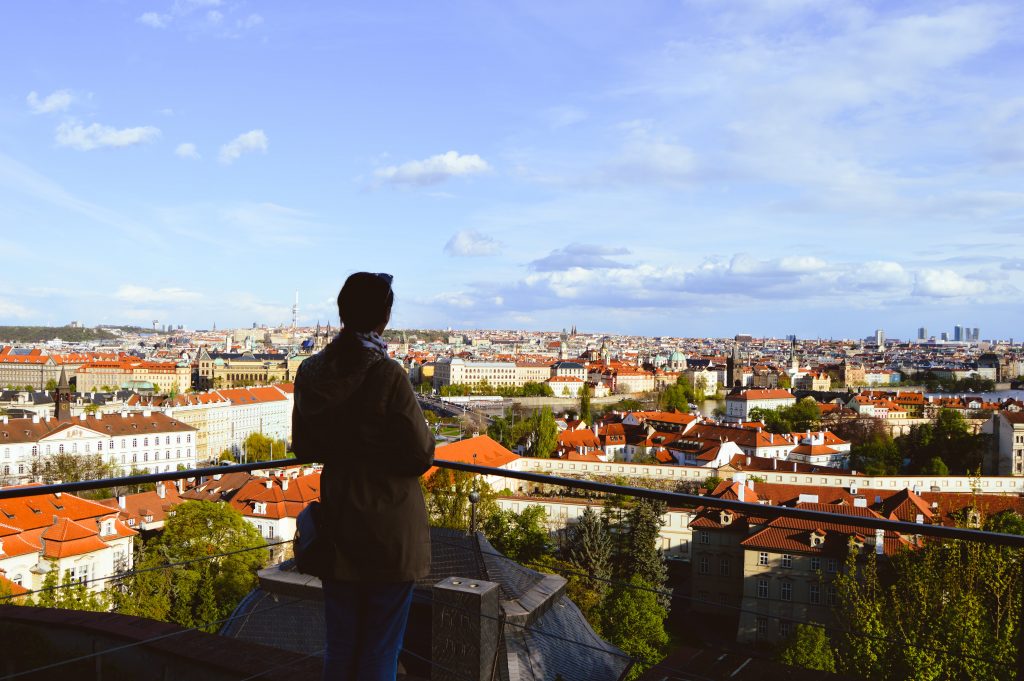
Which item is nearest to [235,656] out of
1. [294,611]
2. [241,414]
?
[294,611]

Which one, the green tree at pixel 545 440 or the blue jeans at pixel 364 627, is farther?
the green tree at pixel 545 440

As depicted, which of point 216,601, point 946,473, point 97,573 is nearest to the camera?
point 216,601

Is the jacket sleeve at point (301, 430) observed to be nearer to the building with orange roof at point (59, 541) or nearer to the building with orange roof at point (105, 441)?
the building with orange roof at point (59, 541)

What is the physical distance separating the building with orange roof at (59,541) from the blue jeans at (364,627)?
1077 cm

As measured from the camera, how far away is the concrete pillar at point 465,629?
204 cm

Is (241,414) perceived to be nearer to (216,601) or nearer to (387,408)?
(216,601)

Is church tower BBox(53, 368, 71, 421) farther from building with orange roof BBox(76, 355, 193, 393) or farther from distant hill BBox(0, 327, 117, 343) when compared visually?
distant hill BBox(0, 327, 117, 343)

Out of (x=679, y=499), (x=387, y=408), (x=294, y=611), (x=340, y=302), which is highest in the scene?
(x=340, y=302)

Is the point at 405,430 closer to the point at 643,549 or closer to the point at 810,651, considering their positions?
the point at 810,651

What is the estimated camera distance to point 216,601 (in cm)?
827

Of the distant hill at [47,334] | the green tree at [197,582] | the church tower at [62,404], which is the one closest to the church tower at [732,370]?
the church tower at [62,404]

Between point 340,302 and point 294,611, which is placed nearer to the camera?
point 340,302

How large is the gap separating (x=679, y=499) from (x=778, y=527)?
1419 centimetres

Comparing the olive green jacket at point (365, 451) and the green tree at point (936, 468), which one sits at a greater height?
the olive green jacket at point (365, 451)
